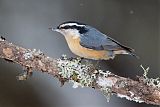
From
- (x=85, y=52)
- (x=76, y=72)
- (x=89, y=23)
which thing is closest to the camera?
(x=76, y=72)

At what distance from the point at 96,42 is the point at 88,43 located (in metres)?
0.04

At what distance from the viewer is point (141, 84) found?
2.39 metres

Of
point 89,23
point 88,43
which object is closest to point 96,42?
point 88,43

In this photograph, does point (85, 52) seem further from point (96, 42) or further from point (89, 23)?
point (89, 23)

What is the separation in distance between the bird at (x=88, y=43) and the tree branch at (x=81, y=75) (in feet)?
0.51

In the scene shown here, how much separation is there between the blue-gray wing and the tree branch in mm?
178

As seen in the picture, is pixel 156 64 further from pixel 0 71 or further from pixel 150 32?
pixel 0 71

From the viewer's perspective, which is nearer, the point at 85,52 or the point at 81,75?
the point at 81,75

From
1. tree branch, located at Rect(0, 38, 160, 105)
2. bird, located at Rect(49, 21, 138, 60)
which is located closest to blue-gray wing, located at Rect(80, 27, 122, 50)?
bird, located at Rect(49, 21, 138, 60)

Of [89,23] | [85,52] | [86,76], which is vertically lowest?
[86,76]

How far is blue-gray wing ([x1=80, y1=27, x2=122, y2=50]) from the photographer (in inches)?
101

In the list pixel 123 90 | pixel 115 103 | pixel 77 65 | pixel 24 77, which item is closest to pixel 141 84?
pixel 123 90

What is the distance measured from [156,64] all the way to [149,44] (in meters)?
0.22

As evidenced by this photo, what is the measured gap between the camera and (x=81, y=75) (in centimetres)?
239
